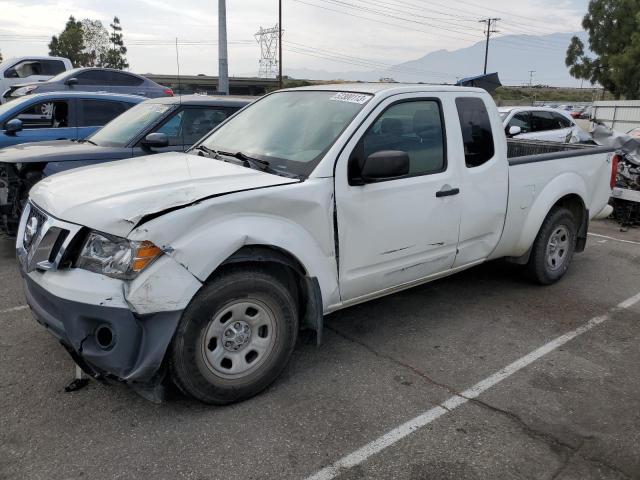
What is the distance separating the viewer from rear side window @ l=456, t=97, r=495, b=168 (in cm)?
425

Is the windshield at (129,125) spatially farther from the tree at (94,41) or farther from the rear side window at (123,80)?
the tree at (94,41)

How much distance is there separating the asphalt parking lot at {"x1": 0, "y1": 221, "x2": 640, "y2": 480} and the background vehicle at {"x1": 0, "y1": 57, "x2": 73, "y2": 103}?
14487 mm

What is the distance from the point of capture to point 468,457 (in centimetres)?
277

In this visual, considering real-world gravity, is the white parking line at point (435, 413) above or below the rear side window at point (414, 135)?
below

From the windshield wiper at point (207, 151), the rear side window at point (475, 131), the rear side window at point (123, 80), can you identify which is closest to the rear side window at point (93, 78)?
the rear side window at point (123, 80)

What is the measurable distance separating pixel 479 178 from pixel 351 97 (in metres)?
1.23

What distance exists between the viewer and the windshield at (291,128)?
358 cm

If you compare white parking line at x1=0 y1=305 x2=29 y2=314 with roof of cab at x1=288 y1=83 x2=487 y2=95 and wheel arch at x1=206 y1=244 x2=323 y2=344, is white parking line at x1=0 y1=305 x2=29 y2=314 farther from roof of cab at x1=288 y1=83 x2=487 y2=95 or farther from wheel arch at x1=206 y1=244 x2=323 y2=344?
roof of cab at x1=288 y1=83 x2=487 y2=95

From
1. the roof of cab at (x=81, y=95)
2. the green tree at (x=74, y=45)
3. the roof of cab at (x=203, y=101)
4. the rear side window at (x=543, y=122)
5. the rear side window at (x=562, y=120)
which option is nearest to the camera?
the roof of cab at (x=203, y=101)

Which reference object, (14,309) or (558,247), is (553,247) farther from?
(14,309)

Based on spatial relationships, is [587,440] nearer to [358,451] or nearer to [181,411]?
[358,451]

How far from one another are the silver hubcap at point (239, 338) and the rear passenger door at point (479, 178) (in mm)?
1837

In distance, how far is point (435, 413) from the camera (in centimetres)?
316

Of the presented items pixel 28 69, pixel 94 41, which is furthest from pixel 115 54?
pixel 28 69
